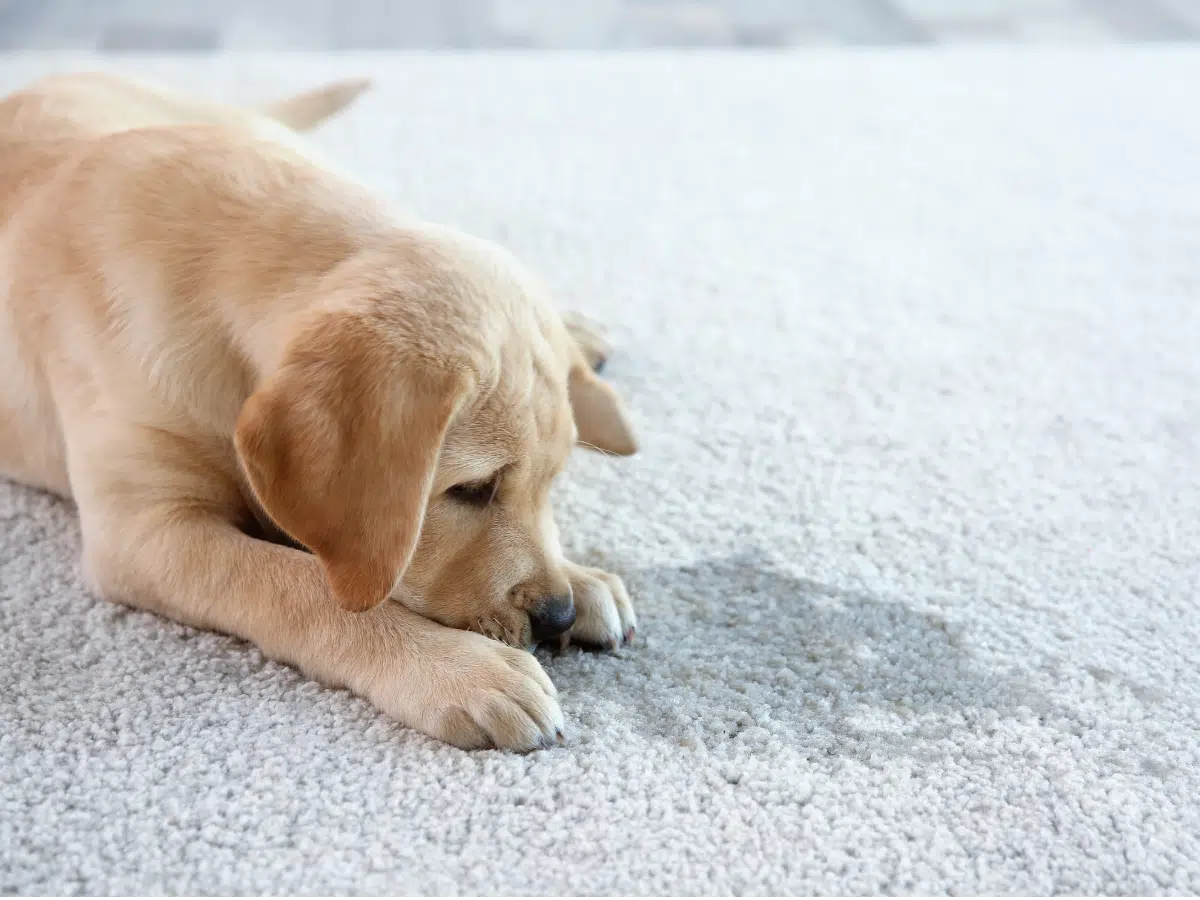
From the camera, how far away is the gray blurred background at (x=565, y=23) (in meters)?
5.49

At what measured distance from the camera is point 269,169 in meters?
1.95

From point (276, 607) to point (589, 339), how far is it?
1.17 meters

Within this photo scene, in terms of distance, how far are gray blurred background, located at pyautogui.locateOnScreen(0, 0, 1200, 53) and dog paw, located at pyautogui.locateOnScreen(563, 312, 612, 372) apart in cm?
300

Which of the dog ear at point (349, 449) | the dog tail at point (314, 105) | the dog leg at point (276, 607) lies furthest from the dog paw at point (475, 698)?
the dog tail at point (314, 105)

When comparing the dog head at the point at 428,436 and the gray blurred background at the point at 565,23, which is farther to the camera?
the gray blurred background at the point at 565,23

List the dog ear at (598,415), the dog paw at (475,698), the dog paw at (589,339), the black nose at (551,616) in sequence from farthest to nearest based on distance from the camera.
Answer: the dog paw at (589,339) → the dog ear at (598,415) → the black nose at (551,616) → the dog paw at (475,698)

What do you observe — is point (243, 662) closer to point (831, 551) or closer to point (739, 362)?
point (831, 551)

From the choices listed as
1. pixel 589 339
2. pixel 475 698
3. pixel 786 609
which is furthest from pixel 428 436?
pixel 589 339

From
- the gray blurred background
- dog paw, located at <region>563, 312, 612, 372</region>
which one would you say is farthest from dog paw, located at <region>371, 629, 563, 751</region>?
the gray blurred background

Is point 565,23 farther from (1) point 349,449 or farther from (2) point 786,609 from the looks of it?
(1) point 349,449

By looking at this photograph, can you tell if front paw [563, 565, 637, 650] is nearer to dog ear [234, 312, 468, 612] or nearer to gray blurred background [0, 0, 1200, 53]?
dog ear [234, 312, 468, 612]

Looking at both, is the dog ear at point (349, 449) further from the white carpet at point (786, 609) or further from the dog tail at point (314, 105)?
the dog tail at point (314, 105)

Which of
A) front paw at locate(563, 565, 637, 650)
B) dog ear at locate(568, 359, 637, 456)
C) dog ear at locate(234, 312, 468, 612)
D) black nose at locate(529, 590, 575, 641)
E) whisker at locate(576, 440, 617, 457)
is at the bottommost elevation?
front paw at locate(563, 565, 637, 650)

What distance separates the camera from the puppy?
1.62 meters
